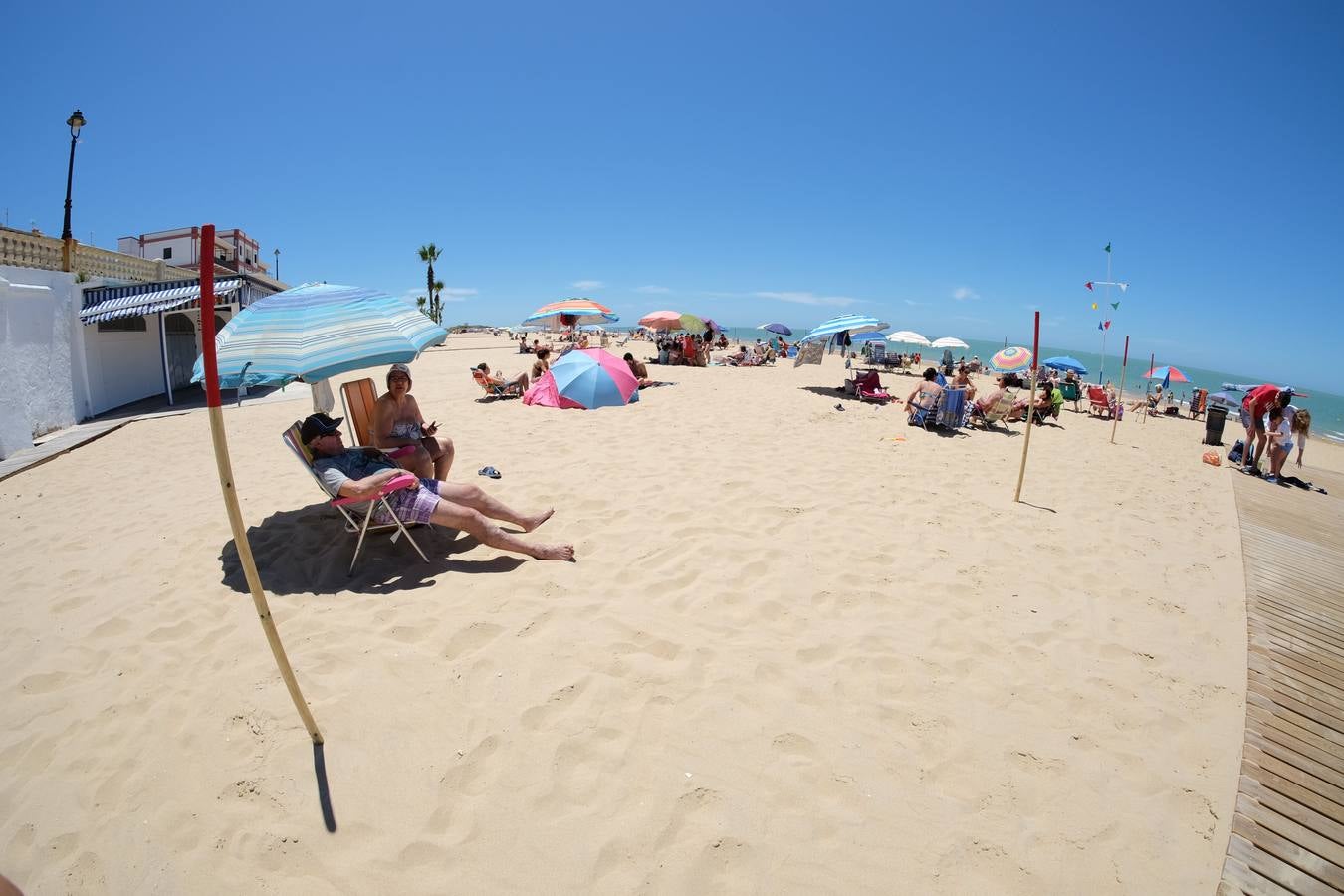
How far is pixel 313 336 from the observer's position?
382 cm

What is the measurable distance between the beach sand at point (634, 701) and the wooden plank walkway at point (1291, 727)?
10cm

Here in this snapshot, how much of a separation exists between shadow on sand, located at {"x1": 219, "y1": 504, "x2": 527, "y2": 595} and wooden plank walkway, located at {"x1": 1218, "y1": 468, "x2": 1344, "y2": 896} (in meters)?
3.73

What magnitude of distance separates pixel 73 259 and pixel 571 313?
34.2ft

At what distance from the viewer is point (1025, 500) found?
573 cm

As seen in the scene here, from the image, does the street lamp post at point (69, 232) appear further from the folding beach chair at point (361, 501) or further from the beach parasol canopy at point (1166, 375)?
the beach parasol canopy at point (1166, 375)

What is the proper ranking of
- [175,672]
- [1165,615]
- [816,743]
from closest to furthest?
[816,743]
[175,672]
[1165,615]

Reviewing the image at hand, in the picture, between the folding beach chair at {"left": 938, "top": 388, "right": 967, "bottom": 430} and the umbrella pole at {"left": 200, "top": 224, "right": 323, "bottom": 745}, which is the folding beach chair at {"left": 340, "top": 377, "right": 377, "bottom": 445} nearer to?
the umbrella pole at {"left": 200, "top": 224, "right": 323, "bottom": 745}

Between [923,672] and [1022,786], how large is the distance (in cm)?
67

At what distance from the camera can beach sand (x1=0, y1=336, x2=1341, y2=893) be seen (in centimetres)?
196

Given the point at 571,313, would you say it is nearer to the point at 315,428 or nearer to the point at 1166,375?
the point at 315,428

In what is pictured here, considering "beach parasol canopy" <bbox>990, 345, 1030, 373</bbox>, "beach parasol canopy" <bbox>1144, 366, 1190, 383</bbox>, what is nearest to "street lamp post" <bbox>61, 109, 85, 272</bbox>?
"beach parasol canopy" <bbox>990, 345, 1030, 373</bbox>

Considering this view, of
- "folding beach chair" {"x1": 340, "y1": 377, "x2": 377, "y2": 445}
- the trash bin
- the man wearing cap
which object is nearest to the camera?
the man wearing cap

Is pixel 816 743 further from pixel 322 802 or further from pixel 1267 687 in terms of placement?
pixel 1267 687

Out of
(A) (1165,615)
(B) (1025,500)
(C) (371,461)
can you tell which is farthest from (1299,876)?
(C) (371,461)
